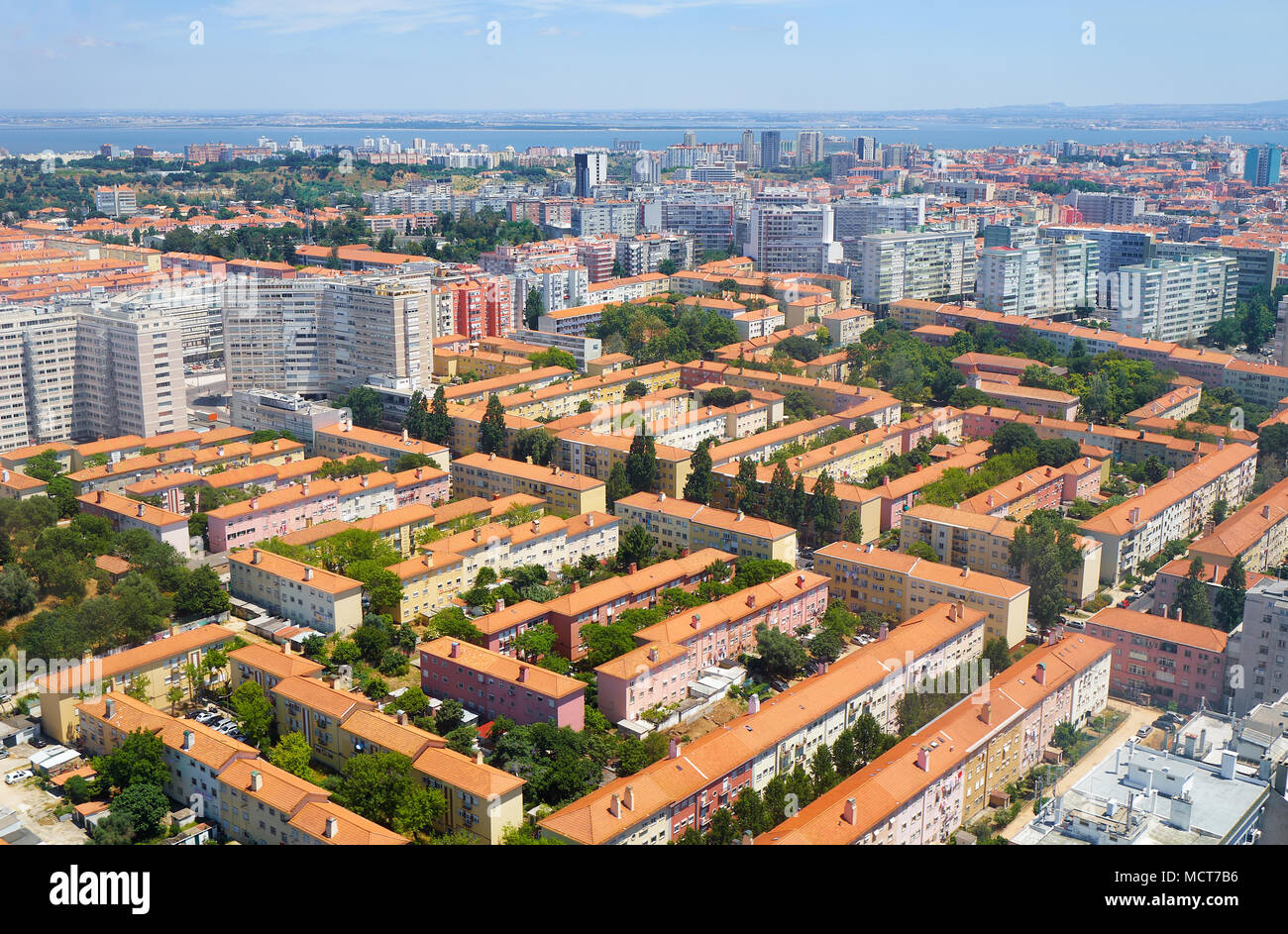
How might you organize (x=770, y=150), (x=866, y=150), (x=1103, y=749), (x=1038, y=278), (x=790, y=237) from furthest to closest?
1. (x=770, y=150)
2. (x=866, y=150)
3. (x=790, y=237)
4. (x=1038, y=278)
5. (x=1103, y=749)

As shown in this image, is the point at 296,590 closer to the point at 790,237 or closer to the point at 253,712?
the point at 253,712

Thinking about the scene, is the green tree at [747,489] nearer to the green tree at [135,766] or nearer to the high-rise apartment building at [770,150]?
the green tree at [135,766]

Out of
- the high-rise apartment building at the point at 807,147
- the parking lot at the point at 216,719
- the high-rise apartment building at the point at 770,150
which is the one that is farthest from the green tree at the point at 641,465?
the high-rise apartment building at the point at 807,147

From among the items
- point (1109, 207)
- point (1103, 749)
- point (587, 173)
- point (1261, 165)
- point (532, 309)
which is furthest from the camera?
point (1261, 165)

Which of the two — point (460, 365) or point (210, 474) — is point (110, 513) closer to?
point (210, 474)

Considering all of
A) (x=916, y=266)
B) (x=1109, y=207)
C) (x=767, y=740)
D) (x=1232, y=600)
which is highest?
(x=1109, y=207)

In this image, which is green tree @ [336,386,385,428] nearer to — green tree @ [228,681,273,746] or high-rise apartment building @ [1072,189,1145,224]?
green tree @ [228,681,273,746]

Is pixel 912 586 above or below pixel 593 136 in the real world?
below

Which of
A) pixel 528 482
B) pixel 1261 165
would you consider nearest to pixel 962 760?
pixel 528 482
